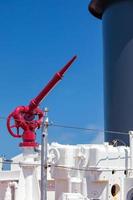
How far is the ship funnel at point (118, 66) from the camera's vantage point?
518 inches

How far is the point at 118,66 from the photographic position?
1360cm

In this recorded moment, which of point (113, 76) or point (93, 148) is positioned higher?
point (113, 76)

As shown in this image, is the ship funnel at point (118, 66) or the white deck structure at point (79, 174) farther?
the ship funnel at point (118, 66)

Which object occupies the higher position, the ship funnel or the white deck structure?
the ship funnel

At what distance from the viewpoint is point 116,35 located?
13914mm

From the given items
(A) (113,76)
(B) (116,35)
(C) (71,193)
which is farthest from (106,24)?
(C) (71,193)

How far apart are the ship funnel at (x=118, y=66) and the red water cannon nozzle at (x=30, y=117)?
2.75 meters

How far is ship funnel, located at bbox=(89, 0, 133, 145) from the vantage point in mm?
13148

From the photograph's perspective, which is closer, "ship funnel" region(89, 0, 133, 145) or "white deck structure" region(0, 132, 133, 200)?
"white deck structure" region(0, 132, 133, 200)

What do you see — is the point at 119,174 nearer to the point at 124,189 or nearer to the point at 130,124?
the point at 124,189

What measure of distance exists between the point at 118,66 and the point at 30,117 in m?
3.73

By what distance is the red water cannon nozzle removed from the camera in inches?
426

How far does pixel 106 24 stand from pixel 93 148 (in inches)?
206

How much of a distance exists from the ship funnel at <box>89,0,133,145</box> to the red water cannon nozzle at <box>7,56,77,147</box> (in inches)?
108
